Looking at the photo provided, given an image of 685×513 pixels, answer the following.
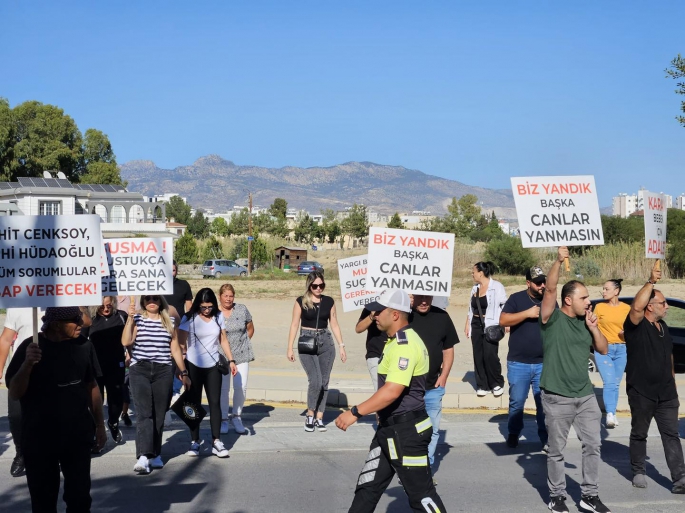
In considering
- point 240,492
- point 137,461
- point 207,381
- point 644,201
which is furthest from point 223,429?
point 644,201

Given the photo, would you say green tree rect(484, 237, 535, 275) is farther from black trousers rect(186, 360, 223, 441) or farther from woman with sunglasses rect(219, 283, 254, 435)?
black trousers rect(186, 360, 223, 441)

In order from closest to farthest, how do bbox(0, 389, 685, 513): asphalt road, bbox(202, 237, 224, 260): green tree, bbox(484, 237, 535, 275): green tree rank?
1. bbox(0, 389, 685, 513): asphalt road
2. bbox(484, 237, 535, 275): green tree
3. bbox(202, 237, 224, 260): green tree

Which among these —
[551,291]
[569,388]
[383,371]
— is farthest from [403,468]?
[551,291]

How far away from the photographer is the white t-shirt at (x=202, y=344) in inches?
372

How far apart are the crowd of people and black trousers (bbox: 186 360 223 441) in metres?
0.01

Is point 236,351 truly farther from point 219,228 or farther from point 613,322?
point 219,228

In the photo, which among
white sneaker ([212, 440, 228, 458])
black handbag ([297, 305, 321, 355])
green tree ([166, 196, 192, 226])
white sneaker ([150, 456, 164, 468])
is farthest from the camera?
green tree ([166, 196, 192, 226])

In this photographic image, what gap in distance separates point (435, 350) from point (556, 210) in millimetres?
2015

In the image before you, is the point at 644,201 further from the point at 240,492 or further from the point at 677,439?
the point at 240,492

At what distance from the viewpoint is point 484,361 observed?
501 inches

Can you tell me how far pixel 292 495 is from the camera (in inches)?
308

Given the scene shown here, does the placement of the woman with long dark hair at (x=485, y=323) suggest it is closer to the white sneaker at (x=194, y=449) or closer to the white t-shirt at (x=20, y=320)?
the white sneaker at (x=194, y=449)

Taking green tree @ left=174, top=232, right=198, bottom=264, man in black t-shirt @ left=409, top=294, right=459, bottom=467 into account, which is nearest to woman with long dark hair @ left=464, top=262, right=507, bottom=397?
man in black t-shirt @ left=409, top=294, right=459, bottom=467

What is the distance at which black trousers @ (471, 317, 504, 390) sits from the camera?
12531 millimetres
